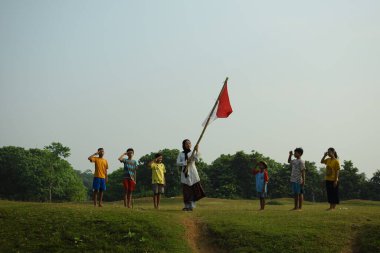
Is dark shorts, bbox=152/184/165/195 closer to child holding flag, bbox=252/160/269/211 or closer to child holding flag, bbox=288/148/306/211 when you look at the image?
child holding flag, bbox=252/160/269/211

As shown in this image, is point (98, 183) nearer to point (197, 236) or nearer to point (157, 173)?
point (157, 173)

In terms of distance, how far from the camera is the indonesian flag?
19391mm

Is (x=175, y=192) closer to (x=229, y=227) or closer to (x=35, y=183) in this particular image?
(x=35, y=183)

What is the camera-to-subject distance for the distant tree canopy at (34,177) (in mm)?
76438

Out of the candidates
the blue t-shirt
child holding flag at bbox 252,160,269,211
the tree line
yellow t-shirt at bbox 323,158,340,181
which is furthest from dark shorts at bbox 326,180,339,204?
the tree line

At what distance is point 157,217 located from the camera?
56.1 feet

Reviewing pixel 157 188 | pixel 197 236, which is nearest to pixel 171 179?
pixel 157 188

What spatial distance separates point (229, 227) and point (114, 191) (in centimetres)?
7176

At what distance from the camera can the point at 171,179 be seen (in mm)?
75312

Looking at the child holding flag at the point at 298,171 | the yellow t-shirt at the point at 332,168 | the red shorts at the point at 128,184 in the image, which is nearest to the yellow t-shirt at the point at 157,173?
the red shorts at the point at 128,184

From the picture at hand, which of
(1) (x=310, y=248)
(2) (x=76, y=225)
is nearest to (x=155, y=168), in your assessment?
(2) (x=76, y=225)

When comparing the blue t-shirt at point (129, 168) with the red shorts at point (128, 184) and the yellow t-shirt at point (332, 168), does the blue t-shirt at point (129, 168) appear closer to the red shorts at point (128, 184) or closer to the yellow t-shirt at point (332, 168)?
the red shorts at point (128, 184)

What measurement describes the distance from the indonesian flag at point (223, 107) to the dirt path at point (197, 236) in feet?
15.4

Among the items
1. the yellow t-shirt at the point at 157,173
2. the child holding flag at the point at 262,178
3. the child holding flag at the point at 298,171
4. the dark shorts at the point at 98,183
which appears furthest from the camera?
the child holding flag at the point at 262,178
